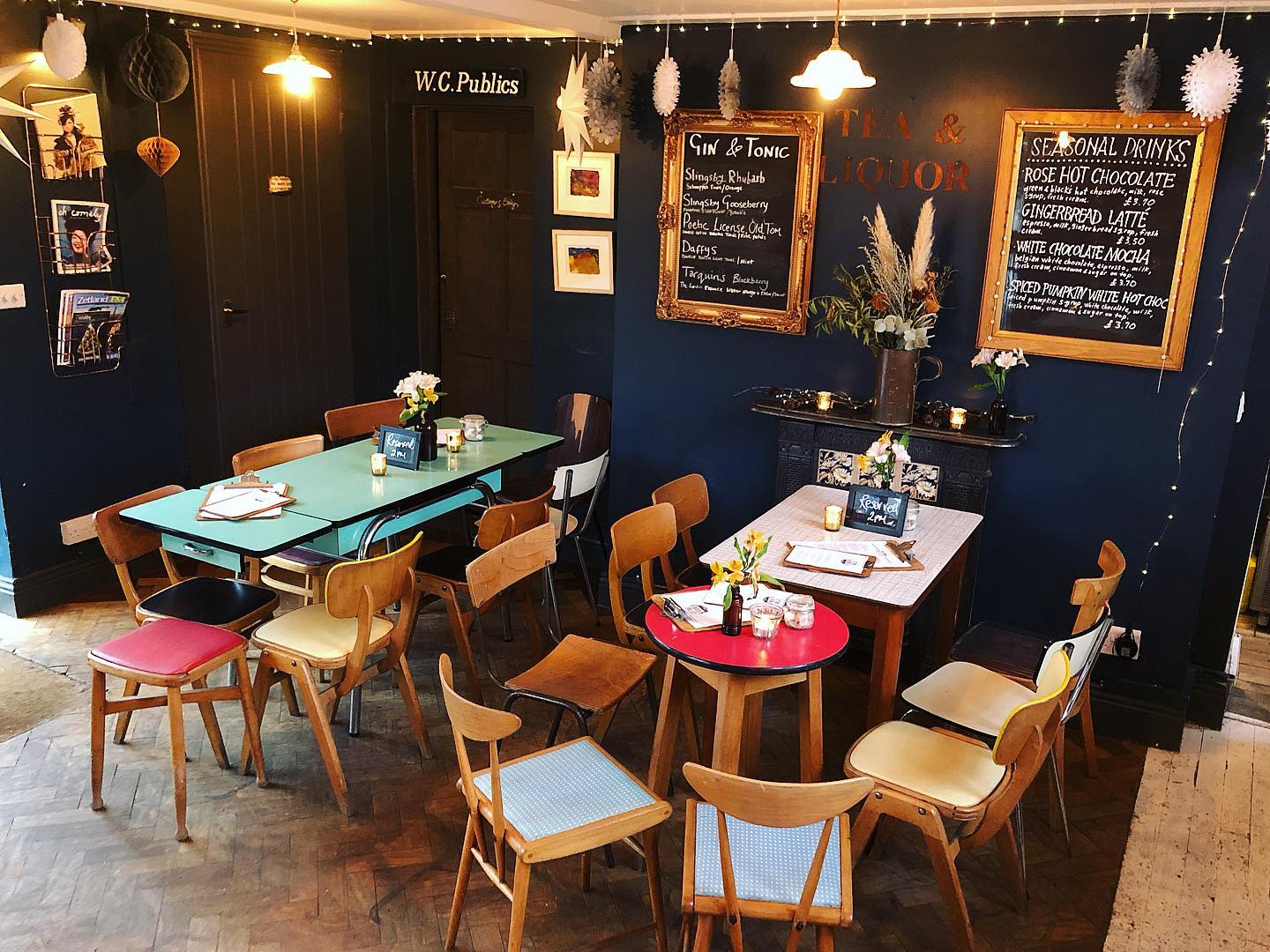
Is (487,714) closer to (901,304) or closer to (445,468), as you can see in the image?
(445,468)

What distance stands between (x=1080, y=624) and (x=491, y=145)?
4360 millimetres

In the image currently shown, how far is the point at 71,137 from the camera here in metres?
5.04

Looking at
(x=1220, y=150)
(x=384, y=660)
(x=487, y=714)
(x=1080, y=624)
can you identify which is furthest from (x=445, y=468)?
(x=1220, y=150)

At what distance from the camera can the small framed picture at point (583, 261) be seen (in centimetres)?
594

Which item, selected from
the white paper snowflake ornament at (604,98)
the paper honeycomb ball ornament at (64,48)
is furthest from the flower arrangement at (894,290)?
the paper honeycomb ball ornament at (64,48)

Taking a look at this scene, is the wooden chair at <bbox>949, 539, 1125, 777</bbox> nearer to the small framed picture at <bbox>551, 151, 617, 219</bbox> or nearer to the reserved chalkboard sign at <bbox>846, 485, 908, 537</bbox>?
the reserved chalkboard sign at <bbox>846, 485, 908, 537</bbox>

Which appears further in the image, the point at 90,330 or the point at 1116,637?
the point at 90,330

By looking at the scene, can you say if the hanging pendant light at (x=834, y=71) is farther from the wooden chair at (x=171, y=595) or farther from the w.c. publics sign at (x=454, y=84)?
the w.c. publics sign at (x=454, y=84)

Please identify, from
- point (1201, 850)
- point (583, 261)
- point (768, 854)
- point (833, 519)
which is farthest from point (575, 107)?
point (1201, 850)

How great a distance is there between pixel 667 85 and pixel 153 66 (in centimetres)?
245

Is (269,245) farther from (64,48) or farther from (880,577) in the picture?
(880,577)

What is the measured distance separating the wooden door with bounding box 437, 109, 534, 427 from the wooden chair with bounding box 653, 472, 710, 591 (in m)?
2.38

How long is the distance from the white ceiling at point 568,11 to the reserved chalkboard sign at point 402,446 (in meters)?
1.72

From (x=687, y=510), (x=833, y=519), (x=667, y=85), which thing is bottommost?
(x=687, y=510)
